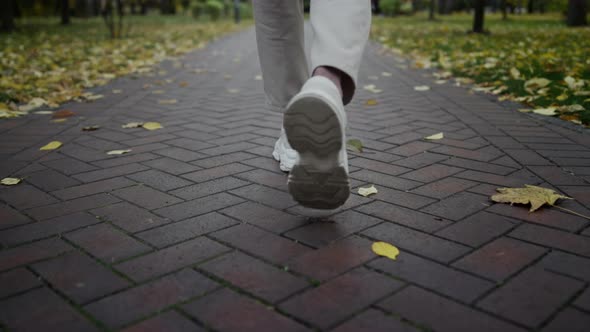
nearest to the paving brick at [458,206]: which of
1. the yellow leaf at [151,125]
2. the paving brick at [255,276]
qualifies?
the paving brick at [255,276]

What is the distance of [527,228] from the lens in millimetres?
1881

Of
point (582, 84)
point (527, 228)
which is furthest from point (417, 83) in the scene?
point (527, 228)

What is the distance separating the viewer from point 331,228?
6.28 ft

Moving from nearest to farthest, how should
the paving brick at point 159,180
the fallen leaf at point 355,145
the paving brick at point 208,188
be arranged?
1. the paving brick at point 208,188
2. the paving brick at point 159,180
3. the fallen leaf at point 355,145

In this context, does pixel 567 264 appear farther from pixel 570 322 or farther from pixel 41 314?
pixel 41 314

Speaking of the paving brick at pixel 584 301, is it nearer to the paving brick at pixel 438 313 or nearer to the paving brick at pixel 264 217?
the paving brick at pixel 438 313

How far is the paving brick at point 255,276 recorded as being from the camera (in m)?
1.48

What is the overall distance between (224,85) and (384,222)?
396cm

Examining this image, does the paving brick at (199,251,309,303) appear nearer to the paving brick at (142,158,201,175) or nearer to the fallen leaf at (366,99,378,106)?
the paving brick at (142,158,201,175)

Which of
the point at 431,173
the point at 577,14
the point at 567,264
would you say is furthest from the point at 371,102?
the point at 577,14

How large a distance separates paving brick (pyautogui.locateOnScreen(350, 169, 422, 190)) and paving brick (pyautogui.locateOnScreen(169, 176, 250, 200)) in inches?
21.5

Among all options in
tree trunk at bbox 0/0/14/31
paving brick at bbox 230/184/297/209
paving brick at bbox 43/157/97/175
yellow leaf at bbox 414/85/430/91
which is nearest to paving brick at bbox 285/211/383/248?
paving brick at bbox 230/184/297/209

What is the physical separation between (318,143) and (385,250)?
41 cm

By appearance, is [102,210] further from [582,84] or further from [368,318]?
[582,84]
